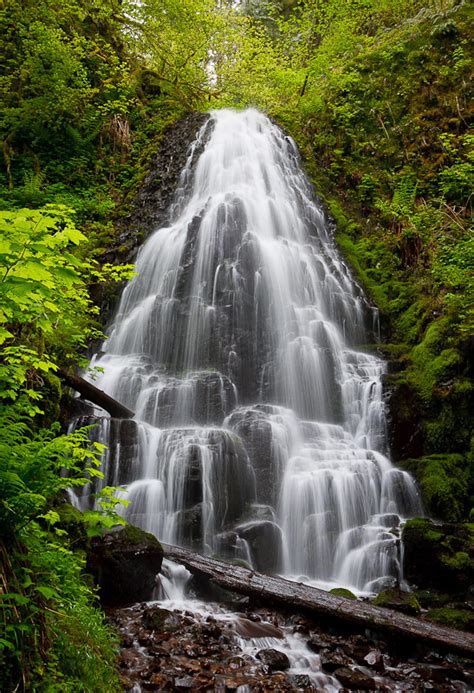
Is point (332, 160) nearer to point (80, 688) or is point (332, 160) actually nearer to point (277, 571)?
point (277, 571)

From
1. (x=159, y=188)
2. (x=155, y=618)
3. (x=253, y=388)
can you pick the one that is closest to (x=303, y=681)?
(x=155, y=618)

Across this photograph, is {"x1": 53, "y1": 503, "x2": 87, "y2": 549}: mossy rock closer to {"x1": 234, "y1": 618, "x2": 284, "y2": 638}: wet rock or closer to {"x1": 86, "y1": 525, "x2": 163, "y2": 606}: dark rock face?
{"x1": 86, "y1": 525, "x2": 163, "y2": 606}: dark rock face

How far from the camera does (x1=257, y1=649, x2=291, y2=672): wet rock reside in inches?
165

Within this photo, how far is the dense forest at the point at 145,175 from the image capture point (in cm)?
288

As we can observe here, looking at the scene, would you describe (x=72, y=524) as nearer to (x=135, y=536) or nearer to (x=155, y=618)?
(x=135, y=536)

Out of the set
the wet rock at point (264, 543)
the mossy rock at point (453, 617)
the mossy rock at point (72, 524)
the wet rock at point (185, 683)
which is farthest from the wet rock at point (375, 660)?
the mossy rock at point (72, 524)

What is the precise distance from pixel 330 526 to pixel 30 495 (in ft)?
19.7

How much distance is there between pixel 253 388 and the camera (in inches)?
→ 411

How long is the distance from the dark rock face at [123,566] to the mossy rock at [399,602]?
8.38ft

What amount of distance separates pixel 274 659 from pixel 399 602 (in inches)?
75.6

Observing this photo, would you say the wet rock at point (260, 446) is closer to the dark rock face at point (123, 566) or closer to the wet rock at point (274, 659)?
the dark rock face at point (123, 566)

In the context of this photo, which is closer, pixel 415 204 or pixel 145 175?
pixel 415 204

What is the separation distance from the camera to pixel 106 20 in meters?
18.9

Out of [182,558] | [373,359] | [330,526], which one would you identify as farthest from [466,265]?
[182,558]
